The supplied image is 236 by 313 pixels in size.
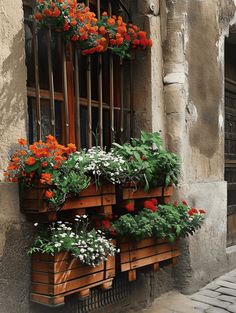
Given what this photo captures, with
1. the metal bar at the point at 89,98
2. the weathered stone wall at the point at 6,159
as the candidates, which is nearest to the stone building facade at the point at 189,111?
the weathered stone wall at the point at 6,159

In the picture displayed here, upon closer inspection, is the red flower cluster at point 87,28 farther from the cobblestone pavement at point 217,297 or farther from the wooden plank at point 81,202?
the cobblestone pavement at point 217,297

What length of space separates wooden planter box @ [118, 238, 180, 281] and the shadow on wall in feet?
3.75

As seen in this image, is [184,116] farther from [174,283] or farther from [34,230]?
[34,230]

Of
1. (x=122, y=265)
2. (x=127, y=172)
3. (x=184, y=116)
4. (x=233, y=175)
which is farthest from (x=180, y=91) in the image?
(x=233, y=175)

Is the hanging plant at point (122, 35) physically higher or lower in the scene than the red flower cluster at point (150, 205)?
higher

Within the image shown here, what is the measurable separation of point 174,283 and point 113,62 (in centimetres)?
218

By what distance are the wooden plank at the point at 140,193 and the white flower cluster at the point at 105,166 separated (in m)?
0.15

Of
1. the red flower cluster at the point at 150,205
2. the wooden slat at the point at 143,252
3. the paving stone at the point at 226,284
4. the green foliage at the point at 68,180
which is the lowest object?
the paving stone at the point at 226,284

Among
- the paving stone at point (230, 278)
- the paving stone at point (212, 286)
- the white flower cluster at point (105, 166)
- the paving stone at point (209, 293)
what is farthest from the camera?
the paving stone at point (230, 278)

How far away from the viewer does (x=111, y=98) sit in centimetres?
352

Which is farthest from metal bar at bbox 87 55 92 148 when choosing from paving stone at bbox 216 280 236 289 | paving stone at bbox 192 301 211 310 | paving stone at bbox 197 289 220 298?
paving stone at bbox 216 280 236 289

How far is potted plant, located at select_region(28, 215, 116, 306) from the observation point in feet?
8.26

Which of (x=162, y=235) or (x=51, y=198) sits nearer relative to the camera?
(x=51, y=198)

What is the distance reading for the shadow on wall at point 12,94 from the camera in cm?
254
